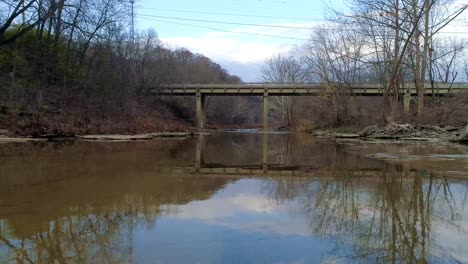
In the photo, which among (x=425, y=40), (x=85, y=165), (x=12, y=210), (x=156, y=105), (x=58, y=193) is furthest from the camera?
(x=156, y=105)

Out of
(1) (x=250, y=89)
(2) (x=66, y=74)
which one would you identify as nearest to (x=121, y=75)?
(2) (x=66, y=74)

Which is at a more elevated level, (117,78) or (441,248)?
(117,78)

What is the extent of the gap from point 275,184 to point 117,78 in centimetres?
3493

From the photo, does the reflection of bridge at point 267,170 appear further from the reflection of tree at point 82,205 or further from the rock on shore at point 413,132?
the rock on shore at point 413,132

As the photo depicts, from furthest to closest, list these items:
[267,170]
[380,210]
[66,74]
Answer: [66,74] → [267,170] → [380,210]

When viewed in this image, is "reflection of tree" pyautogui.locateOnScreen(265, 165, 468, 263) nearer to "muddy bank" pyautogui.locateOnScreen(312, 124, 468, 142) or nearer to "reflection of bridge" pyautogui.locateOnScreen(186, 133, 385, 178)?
"reflection of bridge" pyautogui.locateOnScreen(186, 133, 385, 178)

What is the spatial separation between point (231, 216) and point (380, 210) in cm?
238

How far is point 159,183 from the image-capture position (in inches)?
375

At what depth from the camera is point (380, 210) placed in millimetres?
6617

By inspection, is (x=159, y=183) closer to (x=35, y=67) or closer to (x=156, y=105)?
(x=35, y=67)

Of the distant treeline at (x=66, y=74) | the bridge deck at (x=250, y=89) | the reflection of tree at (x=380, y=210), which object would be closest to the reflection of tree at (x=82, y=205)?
the reflection of tree at (x=380, y=210)

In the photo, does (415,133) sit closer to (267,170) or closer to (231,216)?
(267,170)

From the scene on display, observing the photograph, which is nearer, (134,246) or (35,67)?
(134,246)

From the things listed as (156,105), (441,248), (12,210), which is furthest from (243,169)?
(156,105)
